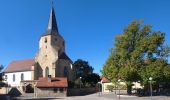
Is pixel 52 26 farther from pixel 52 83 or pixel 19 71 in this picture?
pixel 52 83

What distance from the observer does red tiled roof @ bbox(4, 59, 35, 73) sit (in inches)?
3105

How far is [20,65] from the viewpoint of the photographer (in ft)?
273

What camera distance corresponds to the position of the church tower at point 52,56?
235ft

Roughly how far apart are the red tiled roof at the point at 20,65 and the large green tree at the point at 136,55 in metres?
35.8

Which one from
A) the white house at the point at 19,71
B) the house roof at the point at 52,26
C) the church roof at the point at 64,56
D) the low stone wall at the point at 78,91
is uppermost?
the house roof at the point at 52,26

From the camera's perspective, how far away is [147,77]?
42375 mm

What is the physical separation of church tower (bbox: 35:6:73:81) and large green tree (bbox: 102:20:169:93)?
81.2 ft

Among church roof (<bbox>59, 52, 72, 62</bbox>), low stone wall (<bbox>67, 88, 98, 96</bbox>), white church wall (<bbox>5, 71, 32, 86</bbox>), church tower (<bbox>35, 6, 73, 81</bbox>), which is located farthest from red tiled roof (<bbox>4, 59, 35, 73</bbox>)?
low stone wall (<bbox>67, 88, 98, 96</bbox>)

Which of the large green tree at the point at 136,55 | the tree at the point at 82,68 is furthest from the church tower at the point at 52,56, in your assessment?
the large green tree at the point at 136,55

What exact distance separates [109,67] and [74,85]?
17802mm

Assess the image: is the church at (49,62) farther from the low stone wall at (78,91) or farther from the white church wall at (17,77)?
the low stone wall at (78,91)

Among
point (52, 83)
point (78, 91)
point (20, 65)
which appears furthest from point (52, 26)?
point (52, 83)

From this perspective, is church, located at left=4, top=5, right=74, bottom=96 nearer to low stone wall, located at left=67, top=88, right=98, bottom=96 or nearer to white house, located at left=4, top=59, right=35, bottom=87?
white house, located at left=4, top=59, right=35, bottom=87

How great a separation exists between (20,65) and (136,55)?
4804 cm
